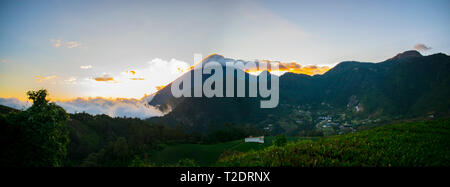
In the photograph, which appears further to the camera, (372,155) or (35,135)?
(35,135)

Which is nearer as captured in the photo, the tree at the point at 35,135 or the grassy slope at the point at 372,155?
the grassy slope at the point at 372,155

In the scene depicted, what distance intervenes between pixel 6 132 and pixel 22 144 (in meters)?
1.07

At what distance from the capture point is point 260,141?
260ft

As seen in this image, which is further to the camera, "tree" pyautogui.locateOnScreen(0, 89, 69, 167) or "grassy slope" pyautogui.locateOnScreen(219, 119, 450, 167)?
"tree" pyautogui.locateOnScreen(0, 89, 69, 167)
